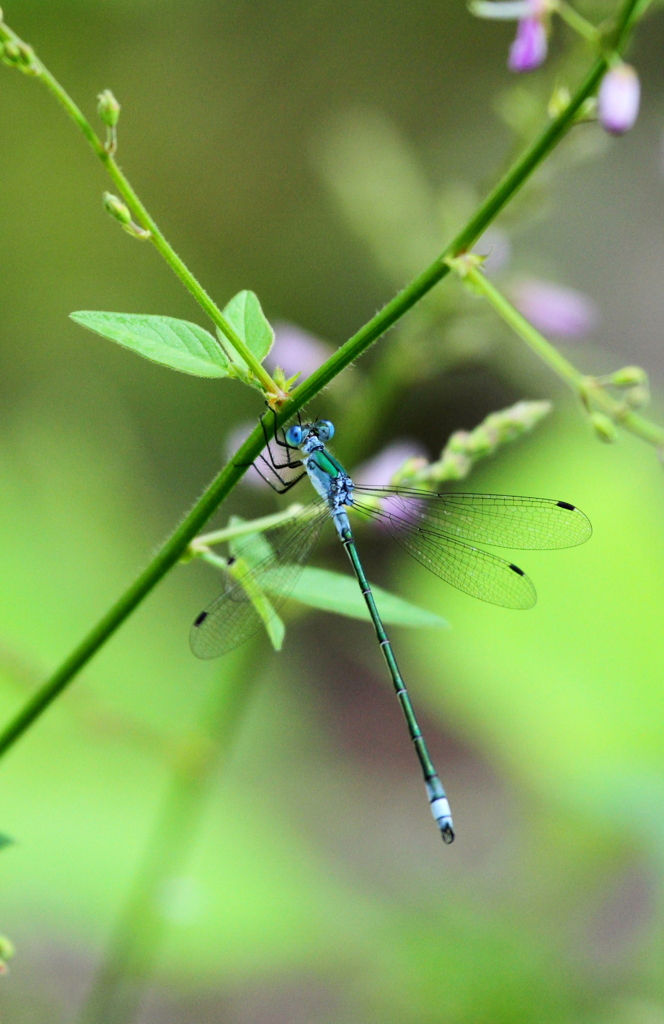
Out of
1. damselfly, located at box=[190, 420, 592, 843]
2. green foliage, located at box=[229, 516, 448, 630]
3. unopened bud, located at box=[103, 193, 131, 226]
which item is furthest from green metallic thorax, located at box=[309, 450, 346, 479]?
unopened bud, located at box=[103, 193, 131, 226]

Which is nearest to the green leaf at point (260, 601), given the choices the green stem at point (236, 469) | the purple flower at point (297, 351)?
the green stem at point (236, 469)

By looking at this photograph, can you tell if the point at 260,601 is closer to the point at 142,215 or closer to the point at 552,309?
the point at 142,215

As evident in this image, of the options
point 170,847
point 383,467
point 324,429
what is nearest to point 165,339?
point 324,429

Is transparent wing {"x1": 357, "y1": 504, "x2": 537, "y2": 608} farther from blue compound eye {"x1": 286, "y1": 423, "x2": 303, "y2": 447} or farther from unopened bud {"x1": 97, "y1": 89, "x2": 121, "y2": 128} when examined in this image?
unopened bud {"x1": 97, "y1": 89, "x2": 121, "y2": 128}

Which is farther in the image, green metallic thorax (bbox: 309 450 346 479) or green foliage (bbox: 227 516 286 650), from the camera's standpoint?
green metallic thorax (bbox: 309 450 346 479)

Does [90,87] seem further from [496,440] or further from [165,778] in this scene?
[496,440]

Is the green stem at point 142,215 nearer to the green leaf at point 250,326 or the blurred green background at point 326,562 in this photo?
the green leaf at point 250,326

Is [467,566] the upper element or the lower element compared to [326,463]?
upper
